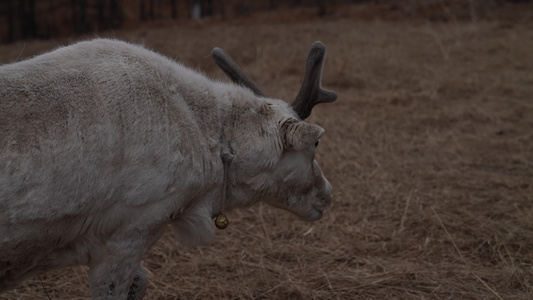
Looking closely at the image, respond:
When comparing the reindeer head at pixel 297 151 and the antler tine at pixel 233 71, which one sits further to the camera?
the antler tine at pixel 233 71

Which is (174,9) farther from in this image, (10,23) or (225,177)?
(225,177)

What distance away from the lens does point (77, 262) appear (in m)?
2.82

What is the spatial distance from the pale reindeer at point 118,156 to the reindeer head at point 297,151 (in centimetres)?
1

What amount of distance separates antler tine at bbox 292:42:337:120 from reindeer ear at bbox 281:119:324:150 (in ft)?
1.03

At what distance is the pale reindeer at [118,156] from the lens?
2.51 metres

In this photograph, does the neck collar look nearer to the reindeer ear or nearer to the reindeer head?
the reindeer head

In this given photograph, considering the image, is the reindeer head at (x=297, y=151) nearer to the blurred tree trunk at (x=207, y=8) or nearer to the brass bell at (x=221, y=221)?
the brass bell at (x=221, y=221)

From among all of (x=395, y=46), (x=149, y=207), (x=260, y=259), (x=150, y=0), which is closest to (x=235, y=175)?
(x=149, y=207)

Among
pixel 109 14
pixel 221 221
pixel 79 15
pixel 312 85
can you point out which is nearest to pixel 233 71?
pixel 312 85

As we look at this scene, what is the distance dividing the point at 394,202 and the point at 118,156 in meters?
3.24

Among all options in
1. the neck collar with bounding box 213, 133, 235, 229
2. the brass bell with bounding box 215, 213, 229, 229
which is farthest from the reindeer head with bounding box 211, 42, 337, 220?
the brass bell with bounding box 215, 213, 229, 229

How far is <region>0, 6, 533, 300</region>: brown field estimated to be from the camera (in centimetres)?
400

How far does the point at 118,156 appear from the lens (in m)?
2.65

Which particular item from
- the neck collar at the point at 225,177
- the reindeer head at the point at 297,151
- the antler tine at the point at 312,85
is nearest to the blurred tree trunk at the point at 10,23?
the reindeer head at the point at 297,151
